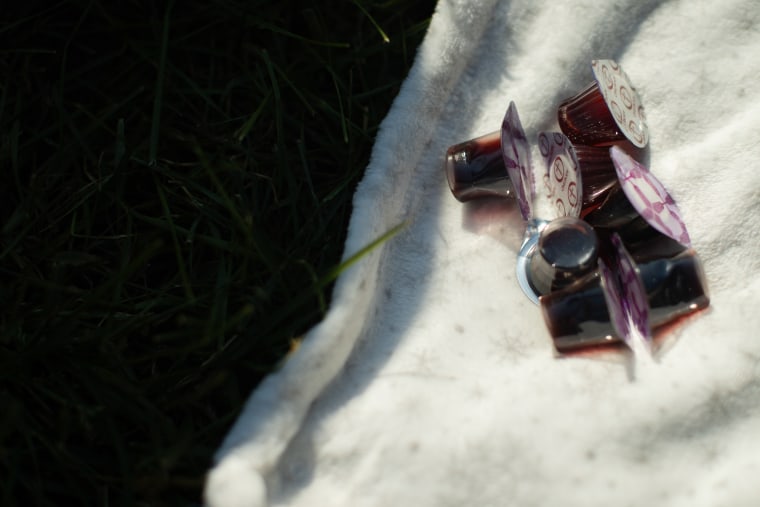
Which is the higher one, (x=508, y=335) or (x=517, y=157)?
(x=517, y=157)

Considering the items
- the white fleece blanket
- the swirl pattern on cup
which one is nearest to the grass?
the white fleece blanket

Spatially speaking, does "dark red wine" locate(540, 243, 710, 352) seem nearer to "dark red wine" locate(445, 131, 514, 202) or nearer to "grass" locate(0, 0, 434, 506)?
"dark red wine" locate(445, 131, 514, 202)

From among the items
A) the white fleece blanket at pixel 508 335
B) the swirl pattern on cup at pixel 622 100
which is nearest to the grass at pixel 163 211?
the white fleece blanket at pixel 508 335

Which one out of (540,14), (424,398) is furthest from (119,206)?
(540,14)

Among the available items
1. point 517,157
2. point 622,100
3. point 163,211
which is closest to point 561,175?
point 517,157

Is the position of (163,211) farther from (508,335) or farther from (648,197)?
(648,197)

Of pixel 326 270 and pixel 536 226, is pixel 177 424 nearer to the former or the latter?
pixel 326 270

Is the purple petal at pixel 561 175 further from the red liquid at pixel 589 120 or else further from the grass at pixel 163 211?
the grass at pixel 163 211
